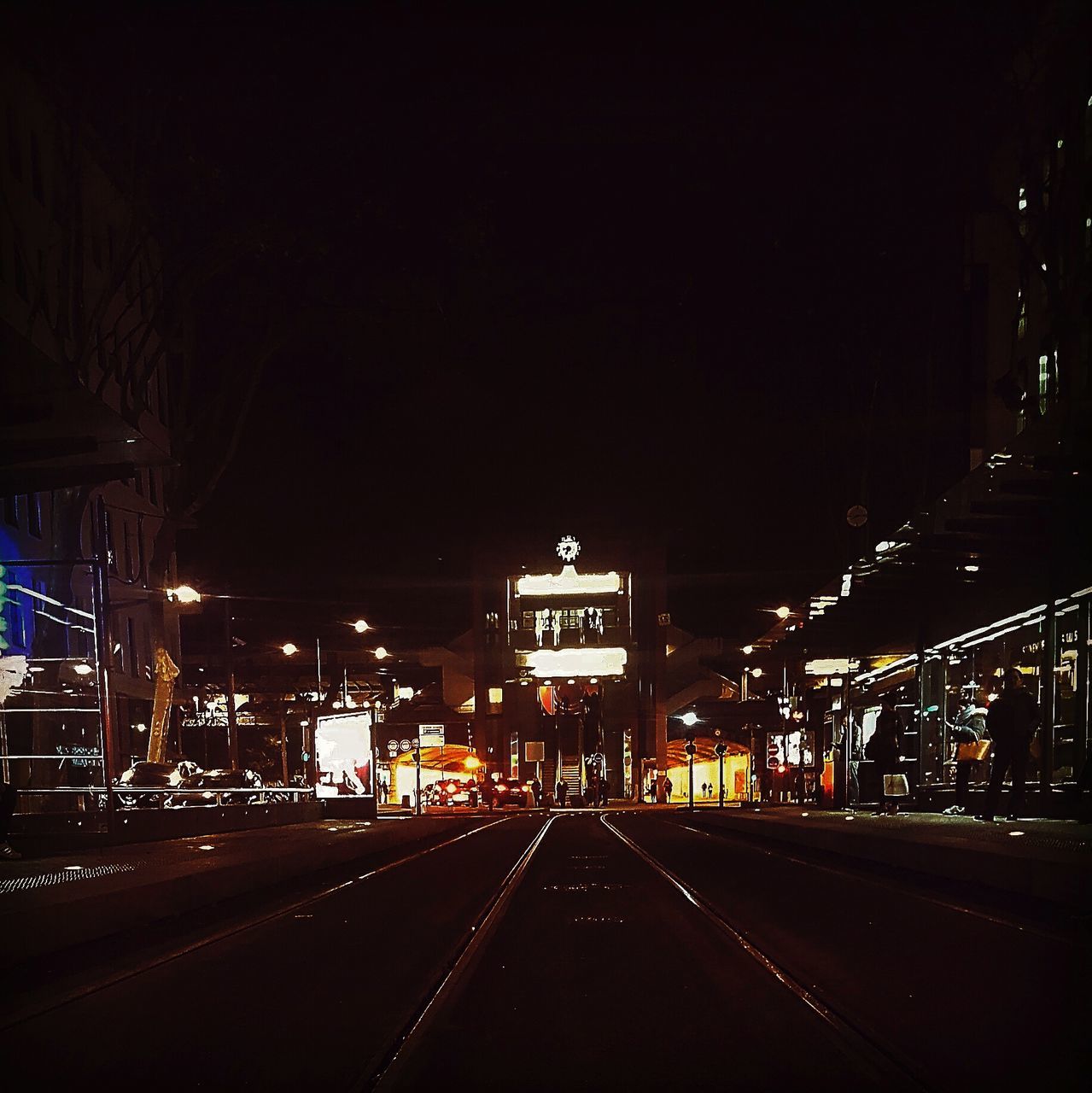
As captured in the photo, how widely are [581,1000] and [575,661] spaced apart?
323 ft

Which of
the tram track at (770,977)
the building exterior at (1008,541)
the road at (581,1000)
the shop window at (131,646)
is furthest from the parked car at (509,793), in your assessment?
the tram track at (770,977)

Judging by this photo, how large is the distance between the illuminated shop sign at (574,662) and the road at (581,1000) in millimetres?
92352

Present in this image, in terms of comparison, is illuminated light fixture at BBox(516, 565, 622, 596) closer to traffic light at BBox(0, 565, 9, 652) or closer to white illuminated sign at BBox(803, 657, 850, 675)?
white illuminated sign at BBox(803, 657, 850, 675)

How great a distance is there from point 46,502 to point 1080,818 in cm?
2794

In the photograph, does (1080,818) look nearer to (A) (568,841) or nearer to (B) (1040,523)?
(B) (1040,523)

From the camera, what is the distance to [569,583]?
10588 cm

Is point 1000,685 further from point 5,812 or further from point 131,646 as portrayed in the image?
point 131,646

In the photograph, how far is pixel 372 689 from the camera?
91125 mm

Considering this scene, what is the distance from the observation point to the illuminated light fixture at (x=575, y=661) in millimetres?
103250

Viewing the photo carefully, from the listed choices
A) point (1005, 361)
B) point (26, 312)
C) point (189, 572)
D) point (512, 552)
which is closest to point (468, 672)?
point (512, 552)

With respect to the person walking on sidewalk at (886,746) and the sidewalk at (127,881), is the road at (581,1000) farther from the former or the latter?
the person walking on sidewalk at (886,746)

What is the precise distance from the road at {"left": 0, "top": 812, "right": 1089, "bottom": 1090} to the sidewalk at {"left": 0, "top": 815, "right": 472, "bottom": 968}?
21 centimetres

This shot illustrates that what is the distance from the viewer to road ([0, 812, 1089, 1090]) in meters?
4.81

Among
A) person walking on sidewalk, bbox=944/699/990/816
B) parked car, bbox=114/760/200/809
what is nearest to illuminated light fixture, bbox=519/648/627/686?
parked car, bbox=114/760/200/809
